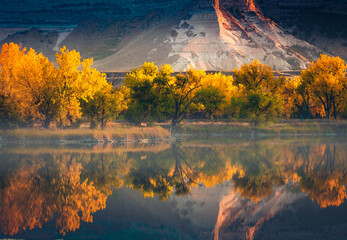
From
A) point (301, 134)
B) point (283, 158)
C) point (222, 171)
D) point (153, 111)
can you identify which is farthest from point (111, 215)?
point (301, 134)

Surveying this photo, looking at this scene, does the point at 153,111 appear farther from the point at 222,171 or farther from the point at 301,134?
the point at 222,171

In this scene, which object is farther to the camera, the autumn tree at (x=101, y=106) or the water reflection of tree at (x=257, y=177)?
the autumn tree at (x=101, y=106)

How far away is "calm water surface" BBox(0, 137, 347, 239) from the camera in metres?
16.8

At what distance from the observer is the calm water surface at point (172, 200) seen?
1675 centimetres

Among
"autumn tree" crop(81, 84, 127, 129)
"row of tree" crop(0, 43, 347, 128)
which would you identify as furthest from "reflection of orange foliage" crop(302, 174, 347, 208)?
"autumn tree" crop(81, 84, 127, 129)

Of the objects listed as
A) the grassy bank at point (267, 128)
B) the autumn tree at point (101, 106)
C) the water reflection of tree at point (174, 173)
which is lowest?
the grassy bank at point (267, 128)

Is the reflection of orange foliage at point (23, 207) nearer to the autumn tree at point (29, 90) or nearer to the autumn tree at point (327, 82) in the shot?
the autumn tree at point (29, 90)

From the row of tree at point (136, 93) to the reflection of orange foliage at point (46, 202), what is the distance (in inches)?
1319

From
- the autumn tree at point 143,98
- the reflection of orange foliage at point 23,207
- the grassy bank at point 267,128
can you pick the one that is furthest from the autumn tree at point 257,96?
the reflection of orange foliage at point 23,207

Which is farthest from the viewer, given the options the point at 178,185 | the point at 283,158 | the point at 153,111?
the point at 153,111

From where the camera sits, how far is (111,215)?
61.8 feet

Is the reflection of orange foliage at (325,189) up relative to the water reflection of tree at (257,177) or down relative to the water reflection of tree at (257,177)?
up

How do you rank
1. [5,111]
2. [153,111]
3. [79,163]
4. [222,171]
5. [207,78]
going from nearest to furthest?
[222,171] < [79,163] < [5,111] < [153,111] < [207,78]

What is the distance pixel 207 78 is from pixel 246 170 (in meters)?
67.6
